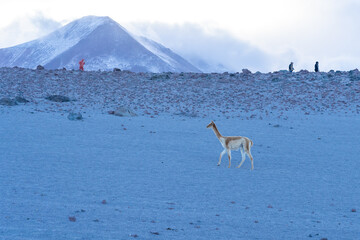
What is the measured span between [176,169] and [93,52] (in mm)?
143906

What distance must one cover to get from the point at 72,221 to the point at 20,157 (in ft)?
22.0

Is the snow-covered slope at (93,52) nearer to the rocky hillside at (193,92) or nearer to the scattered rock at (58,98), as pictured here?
the rocky hillside at (193,92)

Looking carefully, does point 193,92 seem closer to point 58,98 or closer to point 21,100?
point 58,98

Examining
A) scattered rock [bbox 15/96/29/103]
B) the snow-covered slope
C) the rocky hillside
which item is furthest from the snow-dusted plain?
the snow-covered slope

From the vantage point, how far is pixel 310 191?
11258mm

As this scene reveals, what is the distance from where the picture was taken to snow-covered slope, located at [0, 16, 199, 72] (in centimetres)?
14188

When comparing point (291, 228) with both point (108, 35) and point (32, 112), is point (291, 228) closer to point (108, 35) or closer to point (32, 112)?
point (32, 112)

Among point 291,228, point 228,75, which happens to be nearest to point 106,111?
point 228,75

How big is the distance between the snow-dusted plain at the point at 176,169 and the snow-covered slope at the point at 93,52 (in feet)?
356

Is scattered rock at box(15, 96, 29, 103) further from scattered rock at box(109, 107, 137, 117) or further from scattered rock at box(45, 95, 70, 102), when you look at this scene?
scattered rock at box(109, 107, 137, 117)

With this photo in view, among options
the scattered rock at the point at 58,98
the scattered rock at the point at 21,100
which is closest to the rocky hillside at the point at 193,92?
the scattered rock at the point at 21,100

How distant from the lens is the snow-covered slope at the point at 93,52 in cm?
14188

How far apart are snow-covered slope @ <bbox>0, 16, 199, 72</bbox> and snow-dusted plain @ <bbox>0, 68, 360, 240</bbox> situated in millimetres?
108534

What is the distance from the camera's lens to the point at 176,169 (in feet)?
43.9
